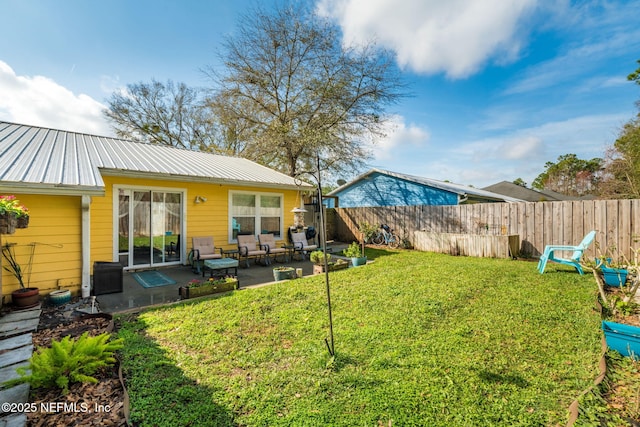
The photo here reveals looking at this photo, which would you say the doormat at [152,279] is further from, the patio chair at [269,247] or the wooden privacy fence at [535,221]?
the wooden privacy fence at [535,221]

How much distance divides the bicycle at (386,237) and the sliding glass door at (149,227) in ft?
27.6

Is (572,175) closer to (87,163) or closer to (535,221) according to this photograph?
(535,221)

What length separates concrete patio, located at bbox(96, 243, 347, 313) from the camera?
194 inches

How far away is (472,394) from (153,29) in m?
12.3

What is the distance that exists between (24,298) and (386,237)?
11460 millimetres

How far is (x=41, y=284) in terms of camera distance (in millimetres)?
4965

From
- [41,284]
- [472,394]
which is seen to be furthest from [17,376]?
[472,394]

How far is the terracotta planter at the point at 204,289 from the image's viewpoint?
17.0 ft

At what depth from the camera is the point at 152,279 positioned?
6602 millimetres

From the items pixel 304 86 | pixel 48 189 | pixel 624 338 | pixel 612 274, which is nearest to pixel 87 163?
pixel 48 189

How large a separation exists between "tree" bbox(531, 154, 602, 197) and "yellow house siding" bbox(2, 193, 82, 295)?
1906 inches

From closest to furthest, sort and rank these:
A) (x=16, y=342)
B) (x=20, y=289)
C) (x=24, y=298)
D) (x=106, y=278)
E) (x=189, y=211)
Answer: (x=16, y=342) < (x=24, y=298) < (x=20, y=289) < (x=106, y=278) < (x=189, y=211)

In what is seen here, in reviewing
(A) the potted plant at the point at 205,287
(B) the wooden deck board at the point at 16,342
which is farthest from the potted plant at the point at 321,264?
(B) the wooden deck board at the point at 16,342

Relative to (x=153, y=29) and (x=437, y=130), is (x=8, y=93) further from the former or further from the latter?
(x=437, y=130)
